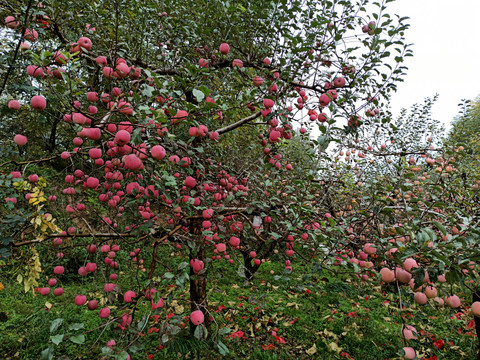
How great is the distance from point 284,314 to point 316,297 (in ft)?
Result: 3.63

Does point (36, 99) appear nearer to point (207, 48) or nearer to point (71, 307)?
point (207, 48)

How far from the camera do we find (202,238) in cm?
243

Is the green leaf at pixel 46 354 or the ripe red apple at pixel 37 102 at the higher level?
the ripe red apple at pixel 37 102

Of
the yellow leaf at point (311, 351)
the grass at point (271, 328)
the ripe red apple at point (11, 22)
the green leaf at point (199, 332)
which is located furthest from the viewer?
the yellow leaf at point (311, 351)

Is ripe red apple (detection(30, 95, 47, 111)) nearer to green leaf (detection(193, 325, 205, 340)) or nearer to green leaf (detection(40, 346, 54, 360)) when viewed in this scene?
green leaf (detection(40, 346, 54, 360))

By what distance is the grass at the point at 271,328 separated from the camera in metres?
3.15

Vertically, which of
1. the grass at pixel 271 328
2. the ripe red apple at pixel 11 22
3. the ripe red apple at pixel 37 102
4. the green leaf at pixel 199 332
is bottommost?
the grass at pixel 271 328

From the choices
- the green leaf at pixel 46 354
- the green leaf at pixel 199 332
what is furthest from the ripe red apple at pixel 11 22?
the green leaf at pixel 199 332

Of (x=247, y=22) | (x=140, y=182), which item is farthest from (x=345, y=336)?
(x=247, y=22)

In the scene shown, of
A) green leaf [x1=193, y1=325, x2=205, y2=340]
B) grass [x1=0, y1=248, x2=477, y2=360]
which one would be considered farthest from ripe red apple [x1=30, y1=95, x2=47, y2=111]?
grass [x1=0, y1=248, x2=477, y2=360]

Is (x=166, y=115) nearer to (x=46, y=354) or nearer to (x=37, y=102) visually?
(x=37, y=102)

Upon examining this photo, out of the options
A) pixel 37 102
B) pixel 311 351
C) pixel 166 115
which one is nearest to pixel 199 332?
pixel 166 115

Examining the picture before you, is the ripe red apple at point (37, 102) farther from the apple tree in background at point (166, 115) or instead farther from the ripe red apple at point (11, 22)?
the ripe red apple at point (11, 22)

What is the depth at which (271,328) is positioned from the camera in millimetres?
3801
